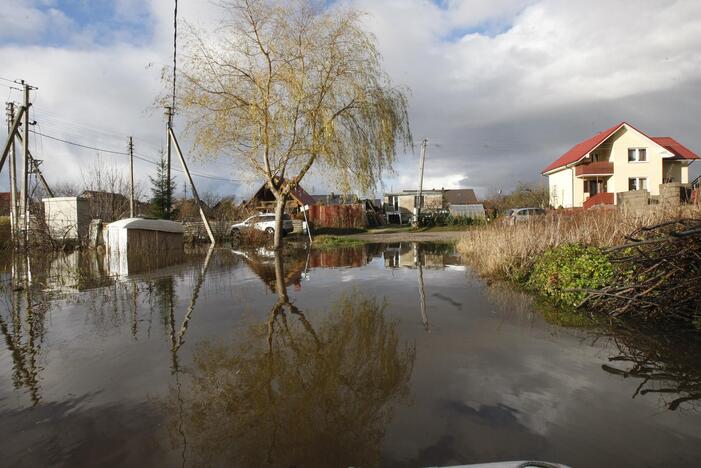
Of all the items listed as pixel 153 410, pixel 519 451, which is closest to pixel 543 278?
pixel 519 451

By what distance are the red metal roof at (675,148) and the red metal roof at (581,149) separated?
223 inches

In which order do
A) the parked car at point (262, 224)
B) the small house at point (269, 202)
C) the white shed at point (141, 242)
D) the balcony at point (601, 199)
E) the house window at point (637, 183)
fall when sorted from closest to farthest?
the white shed at point (141, 242) < the parked car at point (262, 224) < the small house at point (269, 202) < the balcony at point (601, 199) < the house window at point (637, 183)

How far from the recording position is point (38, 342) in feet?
18.4

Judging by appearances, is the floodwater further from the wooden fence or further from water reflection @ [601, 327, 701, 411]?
the wooden fence

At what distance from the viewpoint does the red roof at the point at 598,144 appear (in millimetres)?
39688

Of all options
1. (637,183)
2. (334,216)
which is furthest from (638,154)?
(334,216)

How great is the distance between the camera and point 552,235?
980cm

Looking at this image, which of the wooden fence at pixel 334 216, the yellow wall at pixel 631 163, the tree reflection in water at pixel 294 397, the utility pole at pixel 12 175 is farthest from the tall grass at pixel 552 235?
the yellow wall at pixel 631 163

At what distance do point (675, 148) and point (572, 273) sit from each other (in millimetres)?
45558

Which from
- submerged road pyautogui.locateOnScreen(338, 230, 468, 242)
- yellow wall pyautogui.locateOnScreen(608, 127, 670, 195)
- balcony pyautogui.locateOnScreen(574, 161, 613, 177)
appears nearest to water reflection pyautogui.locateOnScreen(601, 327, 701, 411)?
submerged road pyautogui.locateOnScreen(338, 230, 468, 242)

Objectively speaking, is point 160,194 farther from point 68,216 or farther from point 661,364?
point 661,364

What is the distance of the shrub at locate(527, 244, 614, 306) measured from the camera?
6.84m

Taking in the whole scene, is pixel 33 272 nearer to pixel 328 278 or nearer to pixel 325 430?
pixel 328 278

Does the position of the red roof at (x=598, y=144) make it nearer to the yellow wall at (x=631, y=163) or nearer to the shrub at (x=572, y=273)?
the yellow wall at (x=631, y=163)
